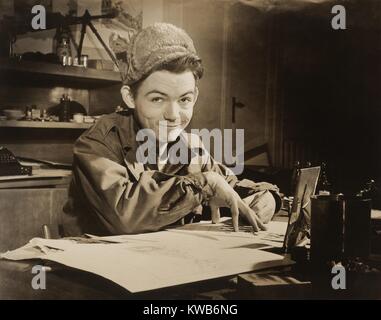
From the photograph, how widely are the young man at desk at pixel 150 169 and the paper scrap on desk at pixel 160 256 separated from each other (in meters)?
0.08

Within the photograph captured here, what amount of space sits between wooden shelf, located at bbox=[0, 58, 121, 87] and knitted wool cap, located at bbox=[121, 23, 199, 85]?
289 millimetres

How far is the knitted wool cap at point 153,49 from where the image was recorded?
1.27 metres

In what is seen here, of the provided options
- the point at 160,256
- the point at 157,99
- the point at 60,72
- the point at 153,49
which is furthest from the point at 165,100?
the point at 60,72

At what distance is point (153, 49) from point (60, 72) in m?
→ 0.76

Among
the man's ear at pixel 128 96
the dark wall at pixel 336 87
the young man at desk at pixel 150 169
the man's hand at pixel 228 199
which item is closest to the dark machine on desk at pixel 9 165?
the young man at desk at pixel 150 169

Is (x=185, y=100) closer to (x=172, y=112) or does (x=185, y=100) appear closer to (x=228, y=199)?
(x=172, y=112)

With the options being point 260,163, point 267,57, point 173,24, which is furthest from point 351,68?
point 173,24

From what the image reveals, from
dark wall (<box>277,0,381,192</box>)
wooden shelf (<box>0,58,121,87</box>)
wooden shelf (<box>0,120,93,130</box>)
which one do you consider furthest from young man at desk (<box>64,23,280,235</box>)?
dark wall (<box>277,0,381,192</box>)

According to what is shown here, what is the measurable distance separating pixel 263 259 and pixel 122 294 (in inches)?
12.1

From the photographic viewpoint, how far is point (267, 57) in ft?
5.64

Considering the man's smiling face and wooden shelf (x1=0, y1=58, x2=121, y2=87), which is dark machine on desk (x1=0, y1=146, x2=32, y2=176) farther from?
the man's smiling face

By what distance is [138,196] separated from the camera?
1142 mm

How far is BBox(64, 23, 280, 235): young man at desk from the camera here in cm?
116

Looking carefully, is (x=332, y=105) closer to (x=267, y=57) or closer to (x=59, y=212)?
(x=267, y=57)
